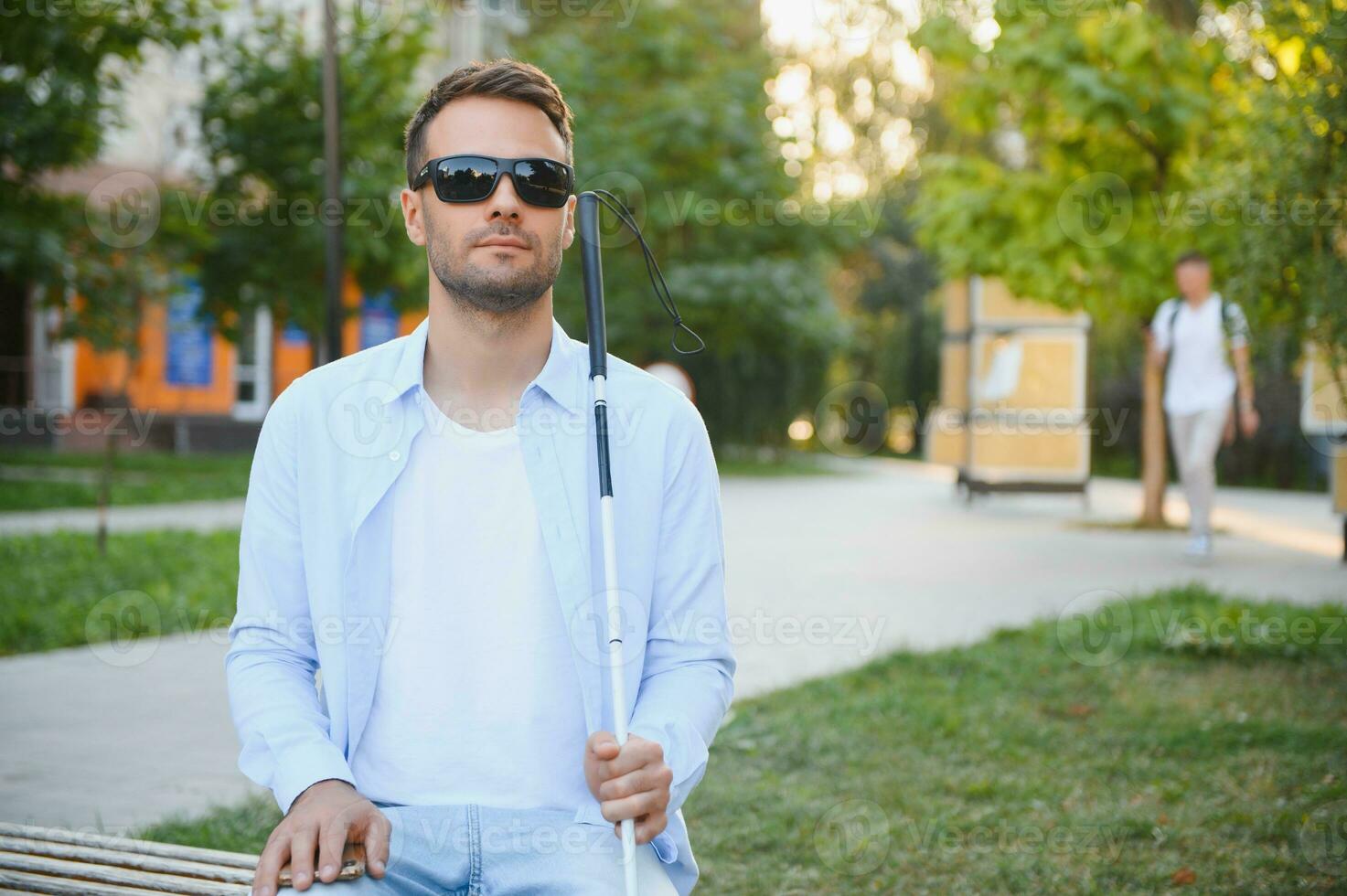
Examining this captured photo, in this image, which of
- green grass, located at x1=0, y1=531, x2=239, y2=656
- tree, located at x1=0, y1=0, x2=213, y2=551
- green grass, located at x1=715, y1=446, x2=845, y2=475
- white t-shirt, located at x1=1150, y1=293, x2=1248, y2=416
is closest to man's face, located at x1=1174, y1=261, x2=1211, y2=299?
white t-shirt, located at x1=1150, y1=293, x2=1248, y2=416

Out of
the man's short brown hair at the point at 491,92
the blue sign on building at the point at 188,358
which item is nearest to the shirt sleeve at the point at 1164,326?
the man's short brown hair at the point at 491,92

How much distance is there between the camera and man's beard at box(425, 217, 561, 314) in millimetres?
2533

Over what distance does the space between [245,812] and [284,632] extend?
8.40 feet

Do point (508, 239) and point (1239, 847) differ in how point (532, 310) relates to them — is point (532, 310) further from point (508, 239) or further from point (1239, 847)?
point (1239, 847)

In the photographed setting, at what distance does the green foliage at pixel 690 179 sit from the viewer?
24.0m

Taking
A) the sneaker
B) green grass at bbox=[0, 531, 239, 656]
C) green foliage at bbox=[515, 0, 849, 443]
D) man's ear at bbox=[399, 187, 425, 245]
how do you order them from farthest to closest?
green foliage at bbox=[515, 0, 849, 443] → the sneaker → green grass at bbox=[0, 531, 239, 656] → man's ear at bbox=[399, 187, 425, 245]

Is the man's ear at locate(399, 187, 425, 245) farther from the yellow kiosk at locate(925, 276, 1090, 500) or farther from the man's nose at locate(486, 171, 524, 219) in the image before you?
the yellow kiosk at locate(925, 276, 1090, 500)

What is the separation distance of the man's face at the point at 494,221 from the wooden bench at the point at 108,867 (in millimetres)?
1122

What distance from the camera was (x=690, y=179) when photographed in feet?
82.4

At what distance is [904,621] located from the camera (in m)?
8.87

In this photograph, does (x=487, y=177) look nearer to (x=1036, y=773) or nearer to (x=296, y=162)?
(x=1036, y=773)

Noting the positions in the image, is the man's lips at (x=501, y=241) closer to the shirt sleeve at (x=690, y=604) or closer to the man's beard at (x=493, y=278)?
the man's beard at (x=493, y=278)

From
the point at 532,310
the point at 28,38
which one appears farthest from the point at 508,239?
the point at 28,38

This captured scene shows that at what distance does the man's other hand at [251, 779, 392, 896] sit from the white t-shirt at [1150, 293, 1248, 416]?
10.1 metres
